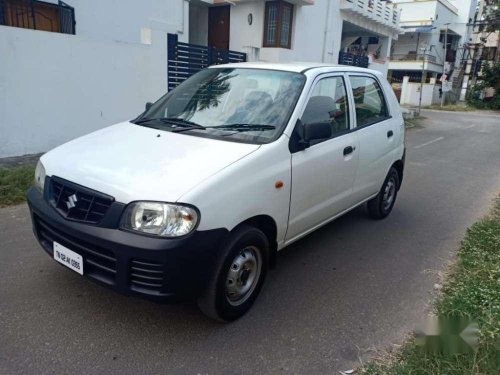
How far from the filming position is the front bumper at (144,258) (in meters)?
2.46

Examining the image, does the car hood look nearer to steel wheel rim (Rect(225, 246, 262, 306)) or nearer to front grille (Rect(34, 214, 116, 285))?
front grille (Rect(34, 214, 116, 285))

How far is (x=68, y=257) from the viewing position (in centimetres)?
280

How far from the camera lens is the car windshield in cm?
329

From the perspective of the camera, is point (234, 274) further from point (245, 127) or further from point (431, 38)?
point (431, 38)

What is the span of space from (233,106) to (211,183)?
3.77ft

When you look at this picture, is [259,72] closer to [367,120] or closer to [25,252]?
[367,120]

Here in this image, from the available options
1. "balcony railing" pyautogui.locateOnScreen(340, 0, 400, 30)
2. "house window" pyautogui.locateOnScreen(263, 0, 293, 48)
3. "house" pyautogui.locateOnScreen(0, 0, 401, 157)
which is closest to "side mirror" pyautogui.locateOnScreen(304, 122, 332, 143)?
"house" pyautogui.locateOnScreen(0, 0, 401, 157)

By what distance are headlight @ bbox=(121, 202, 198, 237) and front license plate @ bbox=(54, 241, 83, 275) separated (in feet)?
1.58

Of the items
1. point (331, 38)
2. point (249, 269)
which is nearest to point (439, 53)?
point (331, 38)

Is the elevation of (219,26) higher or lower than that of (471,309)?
higher

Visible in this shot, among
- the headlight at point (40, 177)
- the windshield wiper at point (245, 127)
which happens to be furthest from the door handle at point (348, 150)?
the headlight at point (40, 177)

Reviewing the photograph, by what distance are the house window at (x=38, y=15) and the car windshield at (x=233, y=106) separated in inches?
227

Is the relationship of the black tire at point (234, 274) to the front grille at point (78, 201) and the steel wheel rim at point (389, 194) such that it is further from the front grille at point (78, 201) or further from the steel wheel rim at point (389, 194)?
the steel wheel rim at point (389, 194)

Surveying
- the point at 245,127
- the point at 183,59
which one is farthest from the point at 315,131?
the point at 183,59
